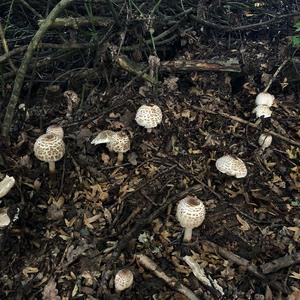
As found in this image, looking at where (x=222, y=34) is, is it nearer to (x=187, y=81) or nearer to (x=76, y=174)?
(x=187, y=81)

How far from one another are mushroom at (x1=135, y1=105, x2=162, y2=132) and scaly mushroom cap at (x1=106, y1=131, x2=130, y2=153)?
0.33m

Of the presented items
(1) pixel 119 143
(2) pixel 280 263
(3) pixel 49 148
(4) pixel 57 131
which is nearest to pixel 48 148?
(3) pixel 49 148

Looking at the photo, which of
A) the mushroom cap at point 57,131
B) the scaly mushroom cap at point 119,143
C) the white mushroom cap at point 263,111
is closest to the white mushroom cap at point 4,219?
the mushroom cap at point 57,131

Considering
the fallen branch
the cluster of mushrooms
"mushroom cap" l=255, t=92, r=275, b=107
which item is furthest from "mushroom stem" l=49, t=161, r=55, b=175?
"mushroom cap" l=255, t=92, r=275, b=107

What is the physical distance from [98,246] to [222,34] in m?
4.61

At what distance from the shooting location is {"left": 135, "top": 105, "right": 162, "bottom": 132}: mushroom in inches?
191

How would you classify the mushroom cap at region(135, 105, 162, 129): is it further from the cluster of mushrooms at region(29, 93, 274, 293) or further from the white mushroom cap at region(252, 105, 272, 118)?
the white mushroom cap at region(252, 105, 272, 118)

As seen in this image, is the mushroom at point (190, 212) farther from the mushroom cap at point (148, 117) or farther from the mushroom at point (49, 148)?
the mushroom at point (49, 148)

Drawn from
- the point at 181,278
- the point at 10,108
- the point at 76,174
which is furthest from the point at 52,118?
the point at 181,278

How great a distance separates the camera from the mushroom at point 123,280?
3.62m

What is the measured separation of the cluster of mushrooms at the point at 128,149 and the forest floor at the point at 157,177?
0.60 ft

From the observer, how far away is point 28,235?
13.6 ft

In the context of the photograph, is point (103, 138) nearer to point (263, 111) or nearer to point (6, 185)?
point (6, 185)

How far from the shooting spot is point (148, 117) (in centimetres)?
484
